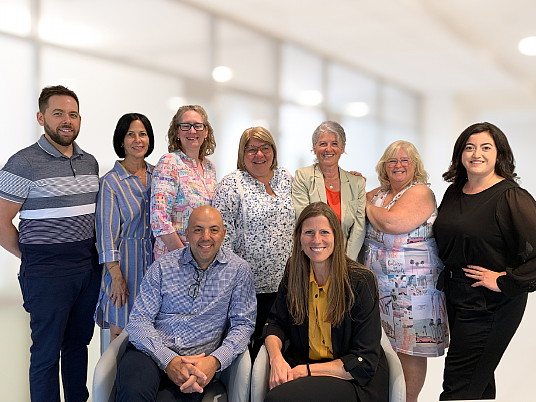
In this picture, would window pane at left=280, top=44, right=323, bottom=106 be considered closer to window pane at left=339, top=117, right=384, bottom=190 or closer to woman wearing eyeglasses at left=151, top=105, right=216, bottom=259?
window pane at left=339, top=117, right=384, bottom=190

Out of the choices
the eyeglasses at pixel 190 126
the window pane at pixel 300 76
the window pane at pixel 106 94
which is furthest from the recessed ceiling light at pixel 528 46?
the eyeglasses at pixel 190 126

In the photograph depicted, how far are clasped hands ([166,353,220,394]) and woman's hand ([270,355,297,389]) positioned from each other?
0.23m

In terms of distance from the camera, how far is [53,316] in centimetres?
275

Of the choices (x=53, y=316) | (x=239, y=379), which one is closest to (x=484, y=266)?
(x=239, y=379)

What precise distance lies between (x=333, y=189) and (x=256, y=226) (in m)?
0.49

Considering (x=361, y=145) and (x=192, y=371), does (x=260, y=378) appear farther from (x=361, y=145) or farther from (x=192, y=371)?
(x=361, y=145)

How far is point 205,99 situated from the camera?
15.9 feet

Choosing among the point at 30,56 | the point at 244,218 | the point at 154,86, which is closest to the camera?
the point at 244,218

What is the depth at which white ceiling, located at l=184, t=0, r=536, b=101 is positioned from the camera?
5.14 meters

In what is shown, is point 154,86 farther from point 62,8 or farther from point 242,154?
point 242,154

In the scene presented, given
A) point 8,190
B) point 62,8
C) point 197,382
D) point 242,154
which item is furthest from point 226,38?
point 197,382

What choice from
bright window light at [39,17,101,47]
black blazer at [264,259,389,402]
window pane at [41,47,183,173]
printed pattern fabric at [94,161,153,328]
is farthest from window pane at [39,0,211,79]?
black blazer at [264,259,389,402]

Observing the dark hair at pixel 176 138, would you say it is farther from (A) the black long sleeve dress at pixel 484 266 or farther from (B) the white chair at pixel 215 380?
(A) the black long sleeve dress at pixel 484 266

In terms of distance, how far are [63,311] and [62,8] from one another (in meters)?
2.16
